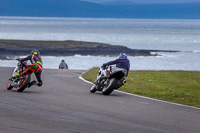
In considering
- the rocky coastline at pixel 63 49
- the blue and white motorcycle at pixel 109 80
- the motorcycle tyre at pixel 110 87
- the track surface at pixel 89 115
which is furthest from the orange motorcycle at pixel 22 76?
the rocky coastline at pixel 63 49

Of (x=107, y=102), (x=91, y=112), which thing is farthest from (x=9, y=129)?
(x=107, y=102)

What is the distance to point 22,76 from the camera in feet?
51.9

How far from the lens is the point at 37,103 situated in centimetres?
1291

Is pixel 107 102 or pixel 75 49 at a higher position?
Result: pixel 75 49

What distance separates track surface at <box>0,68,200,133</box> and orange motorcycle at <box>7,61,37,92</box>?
13.3 inches

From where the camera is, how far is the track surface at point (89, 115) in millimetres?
9727

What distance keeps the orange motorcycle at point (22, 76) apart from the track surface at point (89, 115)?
34 centimetres

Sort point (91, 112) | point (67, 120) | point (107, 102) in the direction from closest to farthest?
1. point (67, 120)
2. point (91, 112)
3. point (107, 102)

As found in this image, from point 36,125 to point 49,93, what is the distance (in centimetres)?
633

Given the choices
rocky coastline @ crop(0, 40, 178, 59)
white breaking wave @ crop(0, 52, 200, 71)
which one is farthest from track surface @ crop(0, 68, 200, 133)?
rocky coastline @ crop(0, 40, 178, 59)

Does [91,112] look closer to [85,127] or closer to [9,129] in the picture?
[85,127]

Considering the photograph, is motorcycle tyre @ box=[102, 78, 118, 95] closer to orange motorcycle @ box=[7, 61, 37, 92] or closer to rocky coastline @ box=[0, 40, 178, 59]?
orange motorcycle @ box=[7, 61, 37, 92]

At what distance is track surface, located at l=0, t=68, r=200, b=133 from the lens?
9.73 m

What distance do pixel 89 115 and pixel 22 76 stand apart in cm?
518
